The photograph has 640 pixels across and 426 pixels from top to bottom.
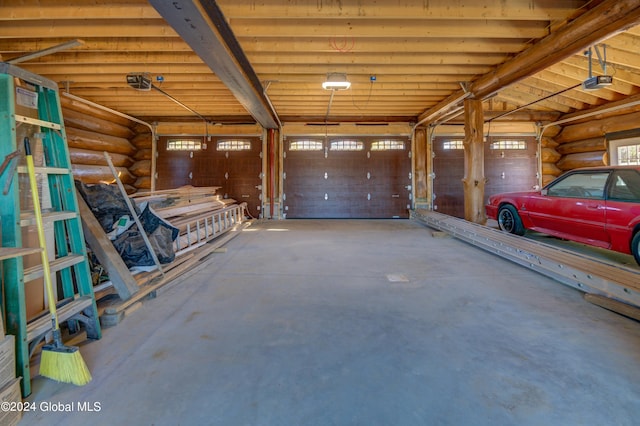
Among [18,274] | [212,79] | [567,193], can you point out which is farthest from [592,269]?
[212,79]

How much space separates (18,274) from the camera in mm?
1472

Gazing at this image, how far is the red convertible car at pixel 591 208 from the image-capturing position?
130 inches

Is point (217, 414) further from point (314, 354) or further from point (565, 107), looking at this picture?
point (565, 107)

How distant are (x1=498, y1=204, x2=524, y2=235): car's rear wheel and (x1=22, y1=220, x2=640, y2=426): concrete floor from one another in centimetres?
215

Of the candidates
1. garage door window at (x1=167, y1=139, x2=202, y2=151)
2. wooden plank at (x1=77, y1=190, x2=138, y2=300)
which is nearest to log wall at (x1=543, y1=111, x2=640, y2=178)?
wooden plank at (x1=77, y1=190, x2=138, y2=300)

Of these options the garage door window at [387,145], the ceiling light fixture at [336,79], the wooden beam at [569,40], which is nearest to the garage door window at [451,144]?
the garage door window at [387,145]

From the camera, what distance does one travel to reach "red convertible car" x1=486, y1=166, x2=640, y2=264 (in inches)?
130

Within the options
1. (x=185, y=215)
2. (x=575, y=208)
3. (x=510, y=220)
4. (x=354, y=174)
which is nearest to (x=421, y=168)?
(x=354, y=174)

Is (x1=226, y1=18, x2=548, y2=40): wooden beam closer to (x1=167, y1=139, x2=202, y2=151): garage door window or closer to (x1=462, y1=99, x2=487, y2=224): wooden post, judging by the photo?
(x1=462, y1=99, x2=487, y2=224): wooden post

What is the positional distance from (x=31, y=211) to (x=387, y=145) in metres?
8.36

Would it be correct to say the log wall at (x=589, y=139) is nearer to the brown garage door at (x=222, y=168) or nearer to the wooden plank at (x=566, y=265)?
the wooden plank at (x=566, y=265)

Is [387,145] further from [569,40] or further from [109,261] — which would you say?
[109,261]

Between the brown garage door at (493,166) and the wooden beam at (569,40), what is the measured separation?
3483 millimetres

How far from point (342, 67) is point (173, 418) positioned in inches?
210
